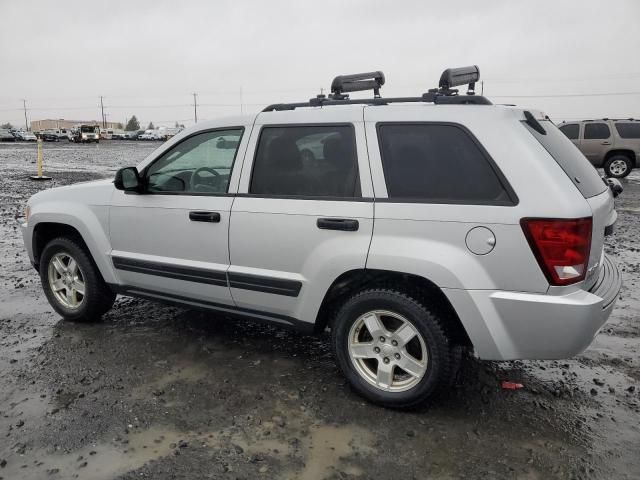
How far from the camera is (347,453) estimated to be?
113 inches

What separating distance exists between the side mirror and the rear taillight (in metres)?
2.83

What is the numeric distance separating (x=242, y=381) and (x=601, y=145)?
56.7 feet

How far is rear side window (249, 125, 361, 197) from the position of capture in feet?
11.2

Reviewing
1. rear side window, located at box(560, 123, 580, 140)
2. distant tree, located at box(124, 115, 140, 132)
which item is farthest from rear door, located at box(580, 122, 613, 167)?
distant tree, located at box(124, 115, 140, 132)

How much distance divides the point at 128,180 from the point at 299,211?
Answer: 4.99ft

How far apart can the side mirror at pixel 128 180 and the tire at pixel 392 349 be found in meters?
1.92

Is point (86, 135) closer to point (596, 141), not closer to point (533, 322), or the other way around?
point (596, 141)

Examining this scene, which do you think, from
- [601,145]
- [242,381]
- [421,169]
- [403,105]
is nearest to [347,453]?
[242,381]

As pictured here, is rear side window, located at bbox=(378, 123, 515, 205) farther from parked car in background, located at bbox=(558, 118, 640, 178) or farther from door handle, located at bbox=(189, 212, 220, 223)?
parked car in background, located at bbox=(558, 118, 640, 178)

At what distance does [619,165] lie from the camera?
17.5m

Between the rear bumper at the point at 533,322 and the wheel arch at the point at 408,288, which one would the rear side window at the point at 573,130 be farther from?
the wheel arch at the point at 408,288

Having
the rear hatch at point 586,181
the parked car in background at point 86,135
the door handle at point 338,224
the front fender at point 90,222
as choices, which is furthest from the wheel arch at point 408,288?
the parked car in background at point 86,135

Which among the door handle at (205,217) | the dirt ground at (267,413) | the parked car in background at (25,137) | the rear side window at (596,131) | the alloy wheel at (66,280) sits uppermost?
the rear side window at (596,131)

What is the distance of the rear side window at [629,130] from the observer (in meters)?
17.1
